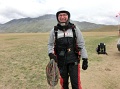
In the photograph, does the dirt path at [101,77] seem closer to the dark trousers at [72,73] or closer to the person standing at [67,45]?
the dark trousers at [72,73]

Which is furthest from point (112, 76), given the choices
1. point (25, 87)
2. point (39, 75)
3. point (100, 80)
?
point (25, 87)

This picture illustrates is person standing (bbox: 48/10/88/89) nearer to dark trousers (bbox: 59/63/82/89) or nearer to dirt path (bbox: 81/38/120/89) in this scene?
dark trousers (bbox: 59/63/82/89)

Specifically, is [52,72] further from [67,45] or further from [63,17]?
[63,17]

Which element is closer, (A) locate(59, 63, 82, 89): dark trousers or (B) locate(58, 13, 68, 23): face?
(B) locate(58, 13, 68, 23): face

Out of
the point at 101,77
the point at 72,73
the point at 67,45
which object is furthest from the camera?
the point at 101,77

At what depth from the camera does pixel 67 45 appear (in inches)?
187

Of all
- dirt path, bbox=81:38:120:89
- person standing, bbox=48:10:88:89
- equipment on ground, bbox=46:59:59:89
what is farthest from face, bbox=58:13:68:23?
dirt path, bbox=81:38:120:89

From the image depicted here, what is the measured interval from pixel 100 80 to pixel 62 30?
3748 millimetres

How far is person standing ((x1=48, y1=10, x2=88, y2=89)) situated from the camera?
4738 mm

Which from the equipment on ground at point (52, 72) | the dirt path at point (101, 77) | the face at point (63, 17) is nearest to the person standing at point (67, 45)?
the face at point (63, 17)

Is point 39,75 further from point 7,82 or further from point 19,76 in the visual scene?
point 7,82

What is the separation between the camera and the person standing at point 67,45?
4738 mm

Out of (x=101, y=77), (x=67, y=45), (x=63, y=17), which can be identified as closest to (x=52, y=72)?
(x=67, y=45)

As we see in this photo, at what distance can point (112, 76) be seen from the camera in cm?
845
